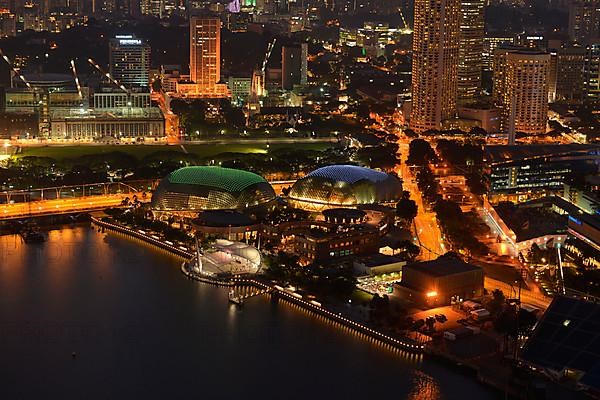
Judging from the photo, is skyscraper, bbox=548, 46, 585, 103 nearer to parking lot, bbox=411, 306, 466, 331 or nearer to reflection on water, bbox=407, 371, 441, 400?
parking lot, bbox=411, 306, 466, 331

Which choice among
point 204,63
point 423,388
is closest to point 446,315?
point 423,388

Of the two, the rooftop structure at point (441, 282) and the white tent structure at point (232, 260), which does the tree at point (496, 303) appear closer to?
the rooftop structure at point (441, 282)

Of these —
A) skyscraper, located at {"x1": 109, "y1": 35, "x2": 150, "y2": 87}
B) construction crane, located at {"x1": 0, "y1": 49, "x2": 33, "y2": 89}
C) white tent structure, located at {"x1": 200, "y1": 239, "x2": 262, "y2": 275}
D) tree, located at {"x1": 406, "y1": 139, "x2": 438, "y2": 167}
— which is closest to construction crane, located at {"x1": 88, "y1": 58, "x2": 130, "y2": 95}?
skyscraper, located at {"x1": 109, "y1": 35, "x2": 150, "y2": 87}

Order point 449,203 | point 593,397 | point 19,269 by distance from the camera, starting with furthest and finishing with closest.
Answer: point 449,203 < point 19,269 < point 593,397

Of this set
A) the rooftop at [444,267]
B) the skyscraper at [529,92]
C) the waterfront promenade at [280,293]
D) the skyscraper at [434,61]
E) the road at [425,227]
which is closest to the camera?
the waterfront promenade at [280,293]

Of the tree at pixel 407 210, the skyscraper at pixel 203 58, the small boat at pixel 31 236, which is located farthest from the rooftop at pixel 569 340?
the skyscraper at pixel 203 58

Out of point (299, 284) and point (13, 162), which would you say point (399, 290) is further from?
point (13, 162)

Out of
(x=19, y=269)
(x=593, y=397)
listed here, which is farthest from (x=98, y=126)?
(x=593, y=397)
